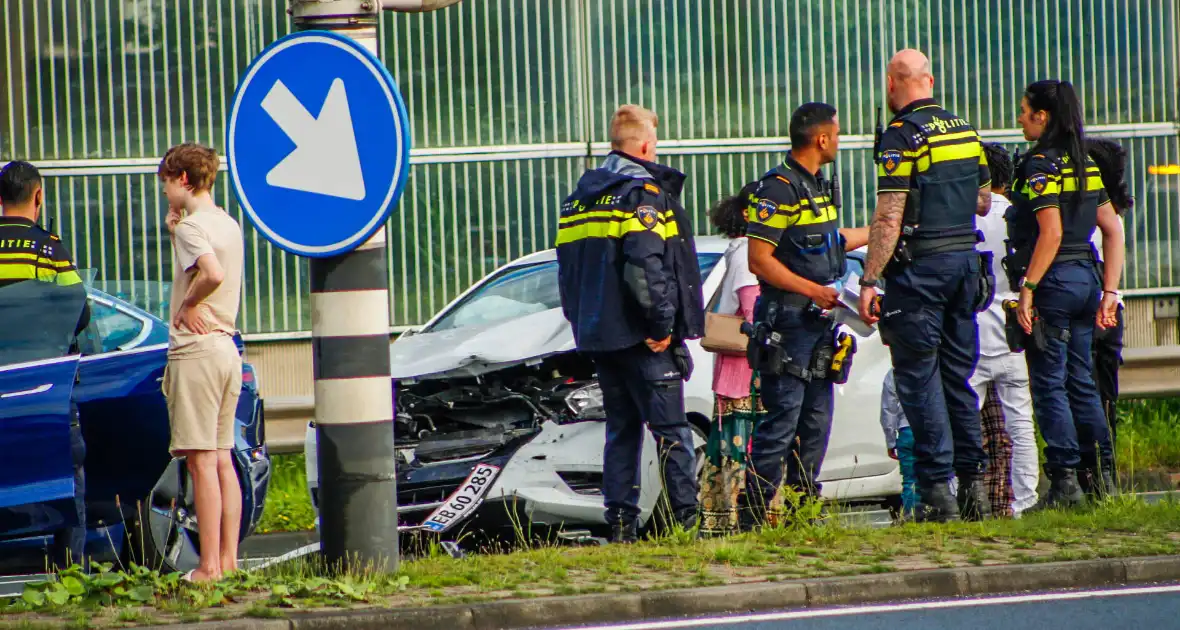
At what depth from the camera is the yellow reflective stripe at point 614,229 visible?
Result: 734cm

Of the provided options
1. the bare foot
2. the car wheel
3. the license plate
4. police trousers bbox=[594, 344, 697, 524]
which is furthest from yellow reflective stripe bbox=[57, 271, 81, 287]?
police trousers bbox=[594, 344, 697, 524]

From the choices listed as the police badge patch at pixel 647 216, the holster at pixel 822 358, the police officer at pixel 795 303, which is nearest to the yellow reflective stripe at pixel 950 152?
the police officer at pixel 795 303

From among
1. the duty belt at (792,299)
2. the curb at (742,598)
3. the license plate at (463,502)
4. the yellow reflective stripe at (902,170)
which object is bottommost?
the curb at (742,598)

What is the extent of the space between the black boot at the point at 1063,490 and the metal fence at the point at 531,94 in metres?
4.73

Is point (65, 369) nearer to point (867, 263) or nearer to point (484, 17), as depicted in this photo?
point (867, 263)

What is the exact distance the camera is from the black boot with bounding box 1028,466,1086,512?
8.14 metres

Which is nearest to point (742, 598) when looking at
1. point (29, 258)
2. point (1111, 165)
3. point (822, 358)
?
point (822, 358)

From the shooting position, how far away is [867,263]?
7699 mm

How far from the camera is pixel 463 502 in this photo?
7.72m

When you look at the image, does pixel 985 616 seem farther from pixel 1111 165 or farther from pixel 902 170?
pixel 1111 165

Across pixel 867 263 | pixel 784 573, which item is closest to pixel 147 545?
pixel 784 573

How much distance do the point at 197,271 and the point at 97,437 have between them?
1.03 m

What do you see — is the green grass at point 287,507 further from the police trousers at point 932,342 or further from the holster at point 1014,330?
the holster at point 1014,330

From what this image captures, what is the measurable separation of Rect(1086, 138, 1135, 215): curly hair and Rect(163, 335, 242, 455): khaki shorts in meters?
4.51
